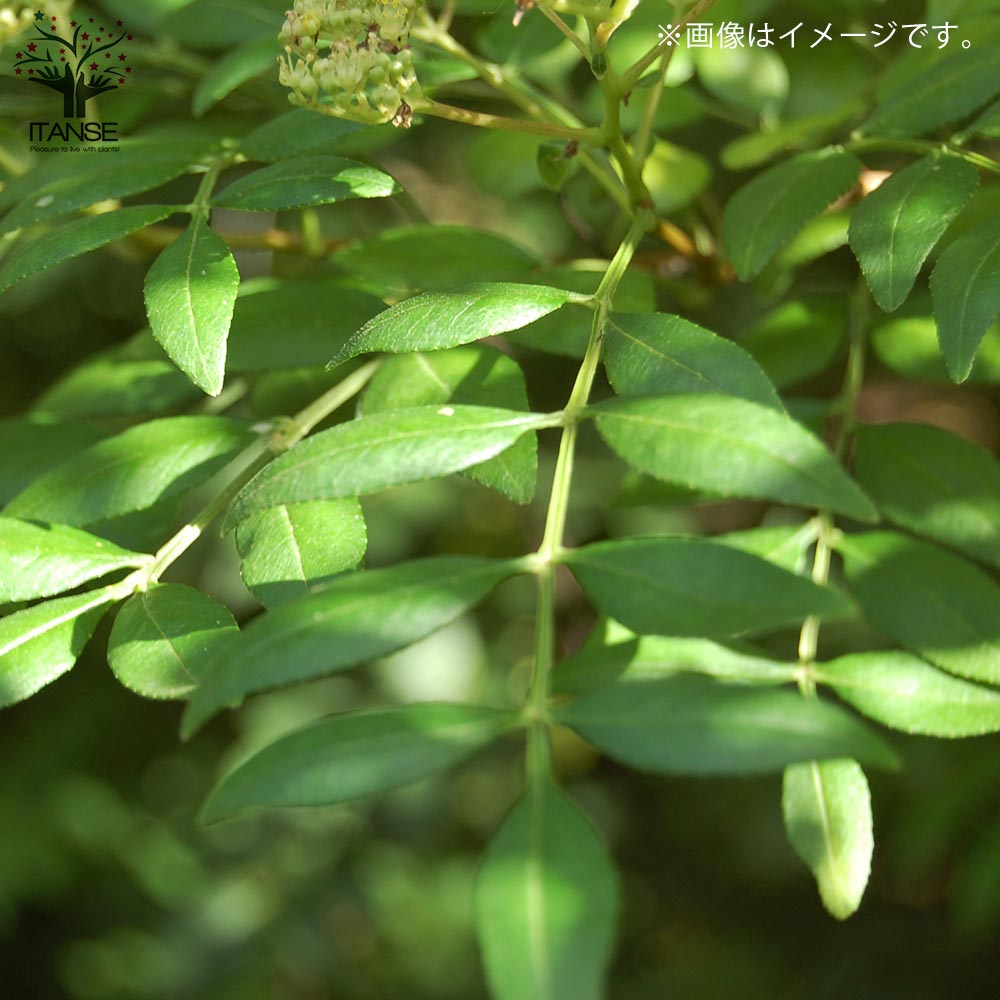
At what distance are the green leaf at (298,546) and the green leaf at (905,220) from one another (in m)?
0.32

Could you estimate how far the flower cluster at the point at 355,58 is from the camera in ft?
2.06

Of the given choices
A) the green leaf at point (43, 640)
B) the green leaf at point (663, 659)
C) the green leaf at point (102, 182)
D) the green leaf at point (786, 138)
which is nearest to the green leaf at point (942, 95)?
the green leaf at point (786, 138)

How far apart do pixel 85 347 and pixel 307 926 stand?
3.15 ft

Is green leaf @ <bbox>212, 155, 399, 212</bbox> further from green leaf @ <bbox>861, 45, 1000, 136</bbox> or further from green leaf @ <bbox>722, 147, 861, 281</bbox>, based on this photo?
green leaf @ <bbox>861, 45, 1000, 136</bbox>

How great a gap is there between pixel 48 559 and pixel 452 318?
0.26m

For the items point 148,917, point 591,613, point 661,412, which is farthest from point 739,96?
point 148,917

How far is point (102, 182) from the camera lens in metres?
0.80

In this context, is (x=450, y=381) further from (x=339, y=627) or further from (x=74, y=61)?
(x=74, y=61)

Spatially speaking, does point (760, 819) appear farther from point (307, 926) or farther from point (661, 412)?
point (661, 412)

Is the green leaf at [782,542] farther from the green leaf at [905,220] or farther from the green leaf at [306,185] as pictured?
the green leaf at [306,185]

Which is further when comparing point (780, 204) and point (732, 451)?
point (780, 204)

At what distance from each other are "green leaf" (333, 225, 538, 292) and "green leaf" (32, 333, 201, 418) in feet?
0.51

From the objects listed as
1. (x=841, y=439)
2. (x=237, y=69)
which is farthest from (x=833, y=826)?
(x=237, y=69)

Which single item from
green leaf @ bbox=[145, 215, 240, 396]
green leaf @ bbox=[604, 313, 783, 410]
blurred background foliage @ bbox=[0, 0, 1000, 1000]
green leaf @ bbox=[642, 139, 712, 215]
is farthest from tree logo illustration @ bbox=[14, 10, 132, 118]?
green leaf @ bbox=[604, 313, 783, 410]
